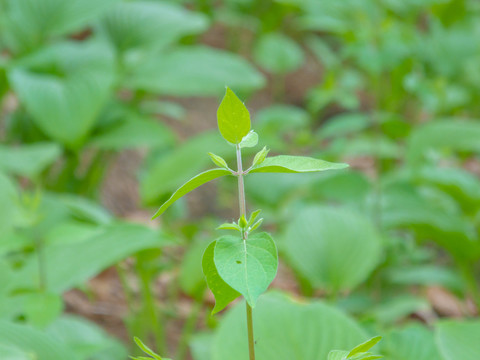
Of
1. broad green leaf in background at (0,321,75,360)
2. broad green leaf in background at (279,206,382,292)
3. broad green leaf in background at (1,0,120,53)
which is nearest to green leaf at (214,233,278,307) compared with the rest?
broad green leaf in background at (0,321,75,360)

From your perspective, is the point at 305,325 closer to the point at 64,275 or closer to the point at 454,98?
the point at 64,275

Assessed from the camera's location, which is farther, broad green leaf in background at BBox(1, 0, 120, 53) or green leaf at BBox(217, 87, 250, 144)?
broad green leaf in background at BBox(1, 0, 120, 53)

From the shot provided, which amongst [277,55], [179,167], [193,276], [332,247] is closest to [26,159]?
[179,167]

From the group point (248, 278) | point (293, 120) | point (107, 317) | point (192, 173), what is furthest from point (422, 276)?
point (248, 278)

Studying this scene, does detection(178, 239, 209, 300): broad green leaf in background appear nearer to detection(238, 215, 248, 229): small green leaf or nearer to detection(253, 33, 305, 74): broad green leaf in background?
detection(238, 215, 248, 229): small green leaf

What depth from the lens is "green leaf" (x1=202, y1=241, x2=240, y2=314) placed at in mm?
414

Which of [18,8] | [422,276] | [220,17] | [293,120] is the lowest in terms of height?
[422,276]

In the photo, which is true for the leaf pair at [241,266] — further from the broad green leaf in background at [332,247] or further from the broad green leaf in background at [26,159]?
the broad green leaf in background at [26,159]

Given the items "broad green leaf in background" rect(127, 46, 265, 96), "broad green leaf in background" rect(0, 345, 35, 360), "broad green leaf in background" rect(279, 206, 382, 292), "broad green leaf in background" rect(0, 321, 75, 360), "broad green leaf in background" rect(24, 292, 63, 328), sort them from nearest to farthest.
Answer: "broad green leaf in background" rect(0, 345, 35, 360)
"broad green leaf in background" rect(0, 321, 75, 360)
"broad green leaf in background" rect(24, 292, 63, 328)
"broad green leaf in background" rect(279, 206, 382, 292)
"broad green leaf in background" rect(127, 46, 265, 96)

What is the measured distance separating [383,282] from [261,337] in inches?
31.6

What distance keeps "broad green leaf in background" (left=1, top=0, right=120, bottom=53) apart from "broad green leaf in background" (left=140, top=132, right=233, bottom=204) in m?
0.57

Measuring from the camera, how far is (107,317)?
4.92 ft

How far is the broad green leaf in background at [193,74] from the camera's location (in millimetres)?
1834

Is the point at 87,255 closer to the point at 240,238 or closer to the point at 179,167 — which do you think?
the point at 179,167
